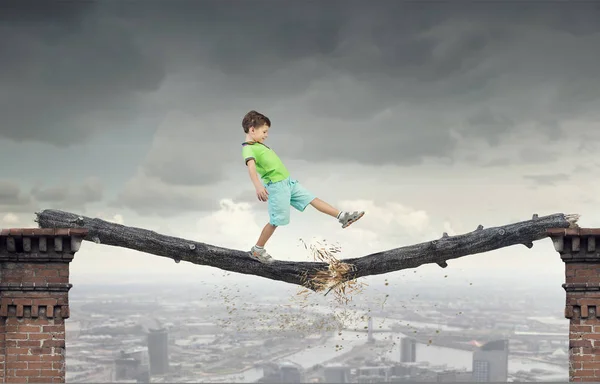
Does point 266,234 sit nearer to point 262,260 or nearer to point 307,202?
point 262,260

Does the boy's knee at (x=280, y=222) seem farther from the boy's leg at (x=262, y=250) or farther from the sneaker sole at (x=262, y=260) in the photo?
the sneaker sole at (x=262, y=260)

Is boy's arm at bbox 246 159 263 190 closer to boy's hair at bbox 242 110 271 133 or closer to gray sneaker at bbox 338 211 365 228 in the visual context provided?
boy's hair at bbox 242 110 271 133

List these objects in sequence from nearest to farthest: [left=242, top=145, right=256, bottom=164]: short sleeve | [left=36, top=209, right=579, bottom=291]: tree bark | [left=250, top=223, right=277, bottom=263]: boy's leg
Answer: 1. [left=242, top=145, right=256, bottom=164]: short sleeve
2. [left=250, top=223, right=277, bottom=263]: boy's leg
3. [left=36, top=209, right=579, bottom=291]: tree bark

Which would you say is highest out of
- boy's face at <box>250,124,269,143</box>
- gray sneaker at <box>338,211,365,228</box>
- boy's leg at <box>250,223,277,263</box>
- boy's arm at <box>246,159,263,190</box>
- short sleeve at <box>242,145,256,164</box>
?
boy's face at <box>250,124,269,143</box>

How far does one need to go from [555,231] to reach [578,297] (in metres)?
0.93

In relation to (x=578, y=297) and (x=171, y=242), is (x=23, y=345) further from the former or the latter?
(x=578, y=297)

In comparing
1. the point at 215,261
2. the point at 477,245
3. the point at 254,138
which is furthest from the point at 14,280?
the point at 477,245

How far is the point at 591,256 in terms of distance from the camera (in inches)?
338

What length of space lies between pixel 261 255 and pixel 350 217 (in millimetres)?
1292

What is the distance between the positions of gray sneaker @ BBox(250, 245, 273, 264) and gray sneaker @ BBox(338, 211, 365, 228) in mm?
1139

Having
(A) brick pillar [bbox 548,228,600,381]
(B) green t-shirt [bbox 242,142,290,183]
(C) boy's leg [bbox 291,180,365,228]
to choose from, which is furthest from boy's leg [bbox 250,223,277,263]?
(A) brick pillar [bbox 548,228,600,381]

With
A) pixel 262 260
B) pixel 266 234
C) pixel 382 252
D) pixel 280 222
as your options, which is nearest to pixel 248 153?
pixel 280 222

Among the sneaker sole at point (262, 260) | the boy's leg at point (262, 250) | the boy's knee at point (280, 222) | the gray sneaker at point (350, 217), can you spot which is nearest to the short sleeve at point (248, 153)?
the boy's knee at point (280, 222)

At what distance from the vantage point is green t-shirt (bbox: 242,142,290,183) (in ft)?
25.6
